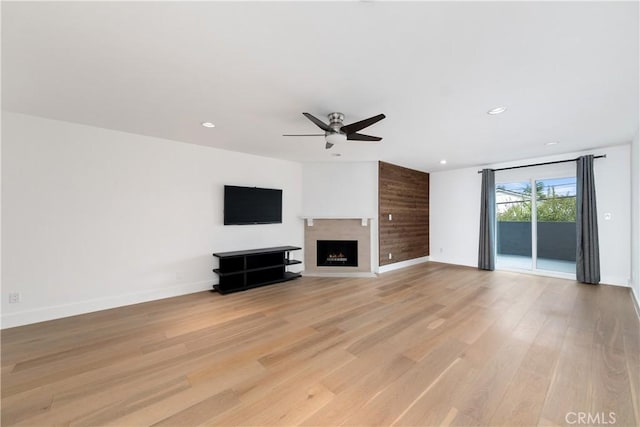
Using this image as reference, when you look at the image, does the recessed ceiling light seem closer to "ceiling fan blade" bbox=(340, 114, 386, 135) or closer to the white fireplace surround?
"ceiling fan blade" bbox=(340, 114, 386, 135)

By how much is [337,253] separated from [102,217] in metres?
4.14

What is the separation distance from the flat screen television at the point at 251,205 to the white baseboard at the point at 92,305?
1268 millimetres

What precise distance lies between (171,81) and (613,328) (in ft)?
17.4

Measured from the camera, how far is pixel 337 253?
5.57 metres

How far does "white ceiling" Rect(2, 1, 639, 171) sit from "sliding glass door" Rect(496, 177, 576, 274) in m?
2.02

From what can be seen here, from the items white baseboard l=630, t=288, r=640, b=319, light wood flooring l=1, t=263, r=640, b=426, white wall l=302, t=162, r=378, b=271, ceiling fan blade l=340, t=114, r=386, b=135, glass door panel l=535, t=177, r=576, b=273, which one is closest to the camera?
light wood flooring l=1, t=263, r=640, b=426

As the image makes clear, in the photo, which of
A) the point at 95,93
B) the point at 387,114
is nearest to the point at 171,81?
the point at 95,93

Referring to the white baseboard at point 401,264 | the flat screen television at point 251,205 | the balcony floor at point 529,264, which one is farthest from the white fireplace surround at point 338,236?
the balcony floor at point 529,264

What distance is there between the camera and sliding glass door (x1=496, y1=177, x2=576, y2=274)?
16.6 ft

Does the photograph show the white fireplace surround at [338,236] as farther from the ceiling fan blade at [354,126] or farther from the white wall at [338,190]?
the ceiling fan blade at [354,126]

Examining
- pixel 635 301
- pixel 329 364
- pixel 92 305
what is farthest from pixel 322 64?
pixel 635 301

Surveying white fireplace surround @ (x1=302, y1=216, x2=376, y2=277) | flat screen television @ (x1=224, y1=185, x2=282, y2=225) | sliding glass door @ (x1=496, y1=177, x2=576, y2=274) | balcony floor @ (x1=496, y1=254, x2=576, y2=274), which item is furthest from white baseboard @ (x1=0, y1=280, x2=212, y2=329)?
sliding glass door @ (x1=496, y1=177, x2=576, y2=274)

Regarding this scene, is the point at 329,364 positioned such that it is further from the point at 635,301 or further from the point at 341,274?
the point at 635,301

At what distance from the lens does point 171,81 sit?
2203mm
